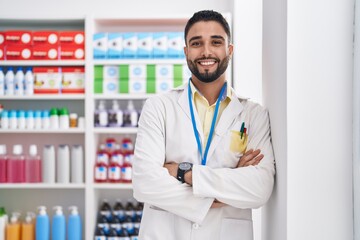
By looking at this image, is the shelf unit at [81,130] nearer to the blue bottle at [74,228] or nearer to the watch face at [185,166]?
the blue bottle at [74,228]

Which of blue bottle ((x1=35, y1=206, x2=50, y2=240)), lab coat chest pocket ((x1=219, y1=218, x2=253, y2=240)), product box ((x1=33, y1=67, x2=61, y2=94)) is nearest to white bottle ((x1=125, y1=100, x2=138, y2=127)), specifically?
product box ((x1=33, y1=67, x2=61, y2=94))

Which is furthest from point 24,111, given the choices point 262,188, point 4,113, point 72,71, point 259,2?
point 262,188

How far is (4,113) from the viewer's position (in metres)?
4.09

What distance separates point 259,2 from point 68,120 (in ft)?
5.99

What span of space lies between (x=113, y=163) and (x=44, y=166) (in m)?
0.57

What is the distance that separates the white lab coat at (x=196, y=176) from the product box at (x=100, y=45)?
6.67 feet

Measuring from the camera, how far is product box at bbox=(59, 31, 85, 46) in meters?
4.09

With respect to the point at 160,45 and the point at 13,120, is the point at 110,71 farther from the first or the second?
the point at 13,120

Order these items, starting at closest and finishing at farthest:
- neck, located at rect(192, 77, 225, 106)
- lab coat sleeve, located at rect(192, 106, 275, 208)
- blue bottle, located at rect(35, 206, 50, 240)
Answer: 1. lab coat sleeve, located at rect(192, 106, 275, 208)
2. neck, located at rect(192, 77, 225, 106)
3. blue bottle, located at rect(35, 206, 50, 240)

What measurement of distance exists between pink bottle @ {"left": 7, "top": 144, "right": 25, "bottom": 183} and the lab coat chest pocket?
255 centimetres

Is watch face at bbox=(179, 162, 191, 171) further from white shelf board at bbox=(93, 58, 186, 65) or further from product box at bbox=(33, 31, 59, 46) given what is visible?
product box at bbox=(33, 31, 59, 46)

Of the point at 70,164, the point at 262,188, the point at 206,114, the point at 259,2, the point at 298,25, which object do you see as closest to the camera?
the point at 298,25

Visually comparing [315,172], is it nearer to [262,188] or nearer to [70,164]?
[262,188]

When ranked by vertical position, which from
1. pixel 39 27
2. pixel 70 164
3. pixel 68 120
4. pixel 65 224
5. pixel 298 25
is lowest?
pixel 65 224
